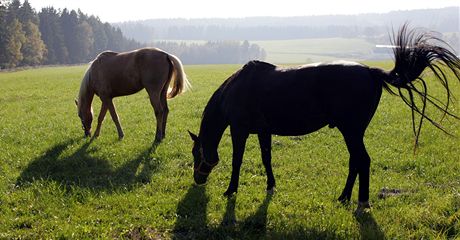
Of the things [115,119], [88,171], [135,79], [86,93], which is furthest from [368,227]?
[86,93]

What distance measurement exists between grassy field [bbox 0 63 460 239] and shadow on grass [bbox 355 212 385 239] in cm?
2

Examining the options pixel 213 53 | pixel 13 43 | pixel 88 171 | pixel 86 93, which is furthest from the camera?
pixel 213 53

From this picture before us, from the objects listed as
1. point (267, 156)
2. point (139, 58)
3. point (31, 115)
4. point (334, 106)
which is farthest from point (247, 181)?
point (31, 115)

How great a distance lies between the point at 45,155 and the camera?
367 inches

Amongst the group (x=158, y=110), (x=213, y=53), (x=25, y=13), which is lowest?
(x=213, y=53)

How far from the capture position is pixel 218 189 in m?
6.79

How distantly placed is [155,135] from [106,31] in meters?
110

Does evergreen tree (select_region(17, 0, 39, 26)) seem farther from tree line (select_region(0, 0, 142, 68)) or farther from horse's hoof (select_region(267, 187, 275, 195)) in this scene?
horse's hoof (select_region(267, 187, 275, 195))

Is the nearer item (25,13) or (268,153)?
(268,153)

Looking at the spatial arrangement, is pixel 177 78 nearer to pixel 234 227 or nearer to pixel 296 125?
pixel 296 125

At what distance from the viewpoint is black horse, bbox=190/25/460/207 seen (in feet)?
17.4

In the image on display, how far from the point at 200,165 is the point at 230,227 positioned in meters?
1.72

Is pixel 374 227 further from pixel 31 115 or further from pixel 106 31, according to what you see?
pixel 106 31

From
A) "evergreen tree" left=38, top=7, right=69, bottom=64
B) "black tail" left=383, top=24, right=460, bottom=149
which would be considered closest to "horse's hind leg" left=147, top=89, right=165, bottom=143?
"black tail" left=383, top=24, right=460, bottom=149
